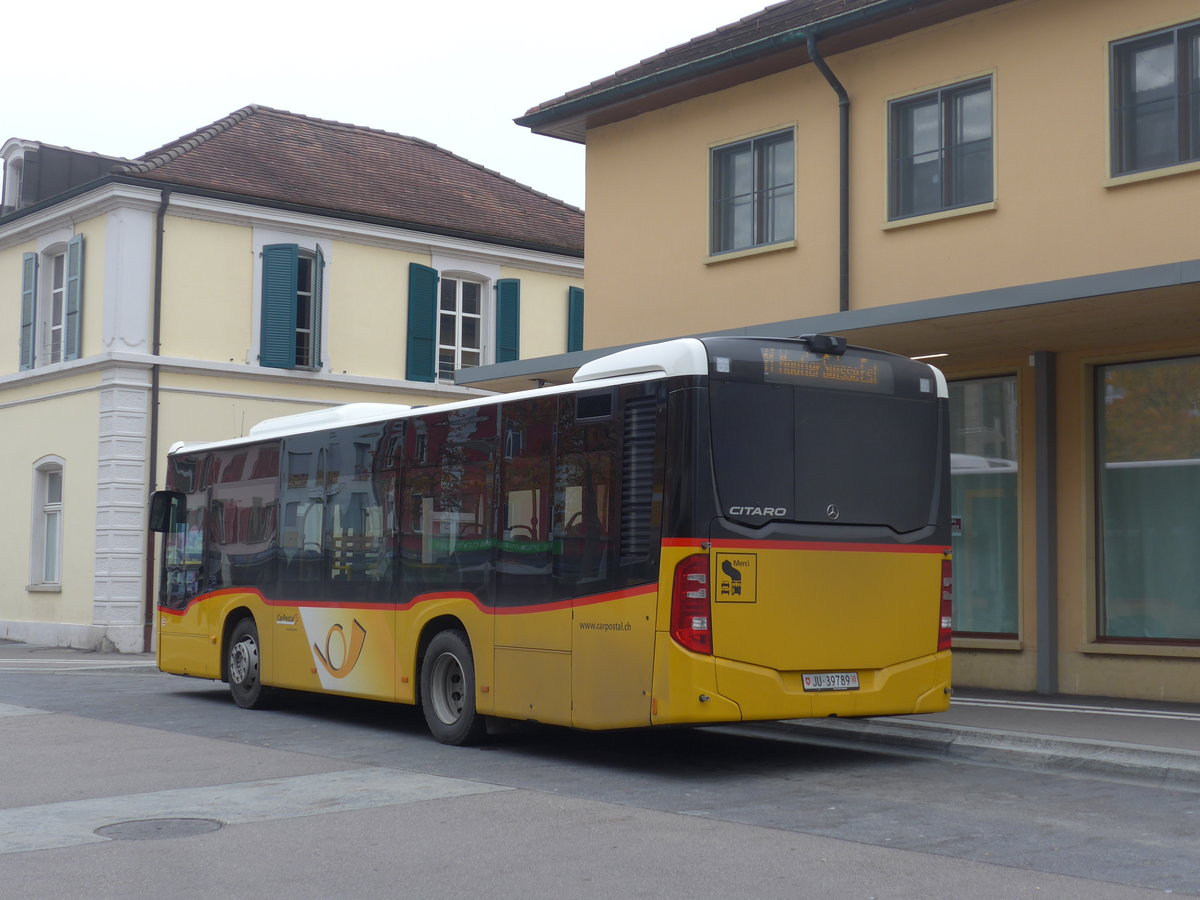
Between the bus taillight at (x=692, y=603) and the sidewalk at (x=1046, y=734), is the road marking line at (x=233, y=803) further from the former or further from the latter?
the sidewalk at (x=1046, y=734)

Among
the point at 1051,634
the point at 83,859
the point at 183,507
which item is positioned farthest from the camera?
the point at 183,507

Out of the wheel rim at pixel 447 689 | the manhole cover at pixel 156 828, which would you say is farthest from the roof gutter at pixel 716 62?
the manhole cover at pixel 156 828

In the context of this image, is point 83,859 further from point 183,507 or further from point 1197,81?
point 1197,81

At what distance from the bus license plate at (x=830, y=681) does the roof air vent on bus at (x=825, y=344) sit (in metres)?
2.28

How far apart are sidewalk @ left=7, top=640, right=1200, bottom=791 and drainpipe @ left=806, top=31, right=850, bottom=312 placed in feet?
14.5

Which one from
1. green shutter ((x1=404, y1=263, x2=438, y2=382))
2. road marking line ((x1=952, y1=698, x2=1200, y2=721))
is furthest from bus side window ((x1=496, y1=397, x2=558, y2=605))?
green shutter ((x1=404, y1=263, x2=438, y2=382))

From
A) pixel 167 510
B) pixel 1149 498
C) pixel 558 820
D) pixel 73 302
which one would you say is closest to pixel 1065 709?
pixel 1149 498

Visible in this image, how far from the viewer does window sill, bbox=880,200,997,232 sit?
14795 millimetres

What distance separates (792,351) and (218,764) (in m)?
5.17

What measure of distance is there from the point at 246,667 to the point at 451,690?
13.2ft

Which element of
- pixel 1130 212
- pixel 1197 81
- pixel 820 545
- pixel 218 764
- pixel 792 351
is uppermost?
pixel 1197 81

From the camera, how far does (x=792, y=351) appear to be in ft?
35.1

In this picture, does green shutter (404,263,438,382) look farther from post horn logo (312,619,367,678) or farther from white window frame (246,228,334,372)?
post horn logo (312,619,367,678)

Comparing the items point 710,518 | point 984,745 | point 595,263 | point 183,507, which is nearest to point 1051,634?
point 984,745
